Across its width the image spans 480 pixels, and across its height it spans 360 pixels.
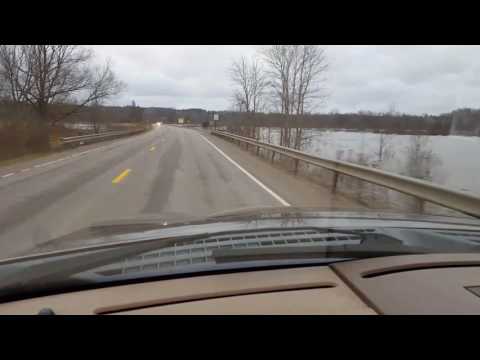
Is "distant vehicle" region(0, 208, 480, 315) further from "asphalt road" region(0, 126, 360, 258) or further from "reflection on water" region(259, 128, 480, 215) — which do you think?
"reflection on water" region(259, 128, 480, 215)

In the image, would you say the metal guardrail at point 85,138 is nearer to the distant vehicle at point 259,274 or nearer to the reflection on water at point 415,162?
the reflection on water at point 415,162

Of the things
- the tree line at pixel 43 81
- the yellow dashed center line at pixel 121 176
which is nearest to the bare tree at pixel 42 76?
the tree line at pixel 43 81

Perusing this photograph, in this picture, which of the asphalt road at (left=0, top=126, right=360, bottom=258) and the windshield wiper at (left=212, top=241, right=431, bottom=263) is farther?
the asphalt road at (left=0, top=126, right=360, bottom=258)

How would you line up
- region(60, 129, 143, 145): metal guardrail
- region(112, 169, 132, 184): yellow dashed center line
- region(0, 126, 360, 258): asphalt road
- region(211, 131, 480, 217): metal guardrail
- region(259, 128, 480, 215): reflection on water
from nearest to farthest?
region(211, 131, 480, 217): metal guardrail < region(0, 126, 360, 258): asphalt road < region(259, 128, 480, 215): reflection on water < region(112, 169, 132, 184): yellow dashed center line < region(60, 129, 143, 145): metal guardrail

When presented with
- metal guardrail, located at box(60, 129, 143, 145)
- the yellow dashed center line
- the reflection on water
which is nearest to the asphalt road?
the yellow dashed center line

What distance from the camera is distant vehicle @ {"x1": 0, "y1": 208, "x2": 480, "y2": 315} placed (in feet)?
5.42

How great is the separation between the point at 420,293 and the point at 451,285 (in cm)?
23

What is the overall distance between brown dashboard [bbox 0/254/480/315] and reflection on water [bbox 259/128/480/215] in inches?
186

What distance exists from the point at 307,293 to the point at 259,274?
12.5 inches

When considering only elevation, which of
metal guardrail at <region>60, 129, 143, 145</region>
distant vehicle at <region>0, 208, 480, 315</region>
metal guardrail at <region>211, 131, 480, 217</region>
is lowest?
metal guardrail at <region>60, 129, 143, 145</region>

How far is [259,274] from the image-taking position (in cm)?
200
